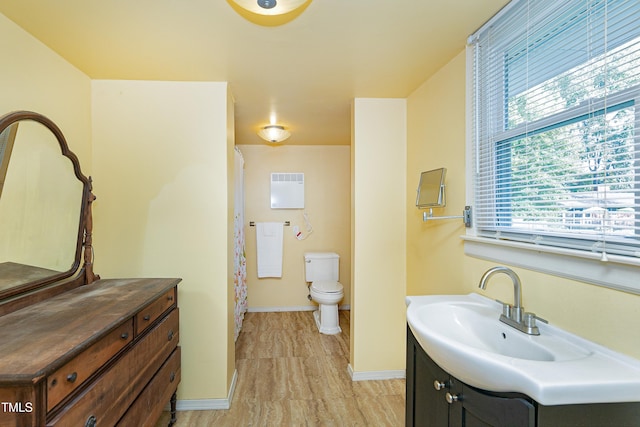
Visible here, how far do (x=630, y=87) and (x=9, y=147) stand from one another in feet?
7.65

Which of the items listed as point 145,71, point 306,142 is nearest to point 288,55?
point 145,71

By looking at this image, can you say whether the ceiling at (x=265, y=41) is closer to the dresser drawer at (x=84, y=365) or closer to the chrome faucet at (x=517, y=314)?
the chrome faucet at (x=517, y=314)

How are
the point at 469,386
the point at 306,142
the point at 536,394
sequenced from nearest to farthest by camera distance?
the point at 536,394
the point at 469,386
the point at 306,142

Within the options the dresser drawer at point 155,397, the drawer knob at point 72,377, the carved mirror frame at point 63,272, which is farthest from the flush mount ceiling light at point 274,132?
the drawer knob at point 72,377

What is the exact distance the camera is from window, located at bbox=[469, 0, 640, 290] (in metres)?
0.86

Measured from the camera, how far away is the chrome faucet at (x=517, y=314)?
1064 mm

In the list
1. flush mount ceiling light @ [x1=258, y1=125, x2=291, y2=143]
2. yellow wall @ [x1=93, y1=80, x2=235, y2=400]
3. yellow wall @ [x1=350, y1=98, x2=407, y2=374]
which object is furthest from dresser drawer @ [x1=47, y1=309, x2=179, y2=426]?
flush mount ceiling light @ [x1=258, y1=125, x2=291, y2=143]

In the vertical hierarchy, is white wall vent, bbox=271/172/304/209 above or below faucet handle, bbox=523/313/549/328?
above

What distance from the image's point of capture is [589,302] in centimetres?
95

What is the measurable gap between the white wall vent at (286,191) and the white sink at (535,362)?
2.75 metres

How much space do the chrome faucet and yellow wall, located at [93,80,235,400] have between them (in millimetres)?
1629

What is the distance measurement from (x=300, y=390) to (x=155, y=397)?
1.09 m

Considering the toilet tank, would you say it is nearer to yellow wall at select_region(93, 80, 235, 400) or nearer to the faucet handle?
yellow wall at select_region(93, 80, 235, 400)

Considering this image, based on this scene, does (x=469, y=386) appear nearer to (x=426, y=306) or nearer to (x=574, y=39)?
(x=426, y=306)
